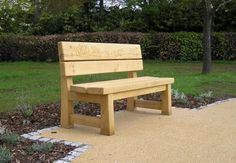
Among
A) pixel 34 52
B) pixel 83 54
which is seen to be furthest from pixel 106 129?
pixel 34 52

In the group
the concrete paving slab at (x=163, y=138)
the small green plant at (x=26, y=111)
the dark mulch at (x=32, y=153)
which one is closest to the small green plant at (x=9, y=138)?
the dark mulch at (x=32, y=153)

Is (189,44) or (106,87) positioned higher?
(189,44)

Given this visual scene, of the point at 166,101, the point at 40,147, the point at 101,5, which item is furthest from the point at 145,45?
the point at 40,147

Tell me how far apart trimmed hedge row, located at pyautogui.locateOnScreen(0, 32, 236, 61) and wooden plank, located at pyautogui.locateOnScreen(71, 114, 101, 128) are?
44.4 feet

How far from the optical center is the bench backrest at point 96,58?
5648mm

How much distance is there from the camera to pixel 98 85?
550cm

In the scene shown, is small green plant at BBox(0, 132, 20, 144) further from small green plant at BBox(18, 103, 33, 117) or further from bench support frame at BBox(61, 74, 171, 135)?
small green plant at BBox(18, 103, 33, 117)

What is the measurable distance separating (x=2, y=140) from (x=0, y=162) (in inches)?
32.1

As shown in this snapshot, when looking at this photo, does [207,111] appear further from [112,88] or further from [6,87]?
[6,87]

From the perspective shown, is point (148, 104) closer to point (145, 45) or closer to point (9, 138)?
point (9, 138)

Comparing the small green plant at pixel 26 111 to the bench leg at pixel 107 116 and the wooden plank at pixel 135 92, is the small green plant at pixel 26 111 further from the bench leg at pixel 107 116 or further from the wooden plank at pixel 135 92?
the wooden plank at pixel 135 92

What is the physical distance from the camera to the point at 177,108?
749 centimetres

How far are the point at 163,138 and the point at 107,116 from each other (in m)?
0.71

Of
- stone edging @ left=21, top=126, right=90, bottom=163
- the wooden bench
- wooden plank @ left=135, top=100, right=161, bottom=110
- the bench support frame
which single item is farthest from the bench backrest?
stone edging @ left=21, top=126, right=90, bottom=163
